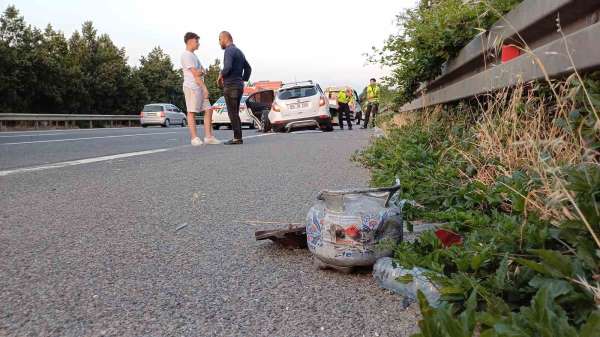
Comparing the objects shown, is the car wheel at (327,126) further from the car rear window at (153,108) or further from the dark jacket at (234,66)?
the car rear window at (153,108)

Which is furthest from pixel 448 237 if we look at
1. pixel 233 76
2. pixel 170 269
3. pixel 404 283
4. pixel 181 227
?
pixel 233 76

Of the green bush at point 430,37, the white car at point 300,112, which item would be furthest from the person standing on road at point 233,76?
the white car at point 300,112

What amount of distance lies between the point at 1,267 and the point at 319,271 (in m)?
1.29

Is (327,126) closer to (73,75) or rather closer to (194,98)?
(194,98)

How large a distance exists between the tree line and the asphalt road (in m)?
37.7

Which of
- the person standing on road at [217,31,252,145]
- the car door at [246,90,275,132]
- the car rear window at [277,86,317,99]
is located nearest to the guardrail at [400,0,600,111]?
the person standing on road at [217,31,252,145]

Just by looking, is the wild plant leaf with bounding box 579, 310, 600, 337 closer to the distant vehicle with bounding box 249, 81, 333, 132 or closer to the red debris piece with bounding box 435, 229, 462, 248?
the red debris piece with bounding box 435, 229, 462, 248

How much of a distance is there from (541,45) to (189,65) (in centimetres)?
749

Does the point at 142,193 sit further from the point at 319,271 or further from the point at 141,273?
the point at 319,271

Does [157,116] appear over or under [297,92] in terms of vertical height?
under

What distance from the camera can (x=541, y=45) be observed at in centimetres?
316

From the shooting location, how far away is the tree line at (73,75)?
127 feet

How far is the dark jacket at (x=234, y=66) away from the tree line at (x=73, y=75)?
32.0 meters

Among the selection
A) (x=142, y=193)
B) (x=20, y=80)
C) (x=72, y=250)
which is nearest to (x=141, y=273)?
(x=72, y=250)
